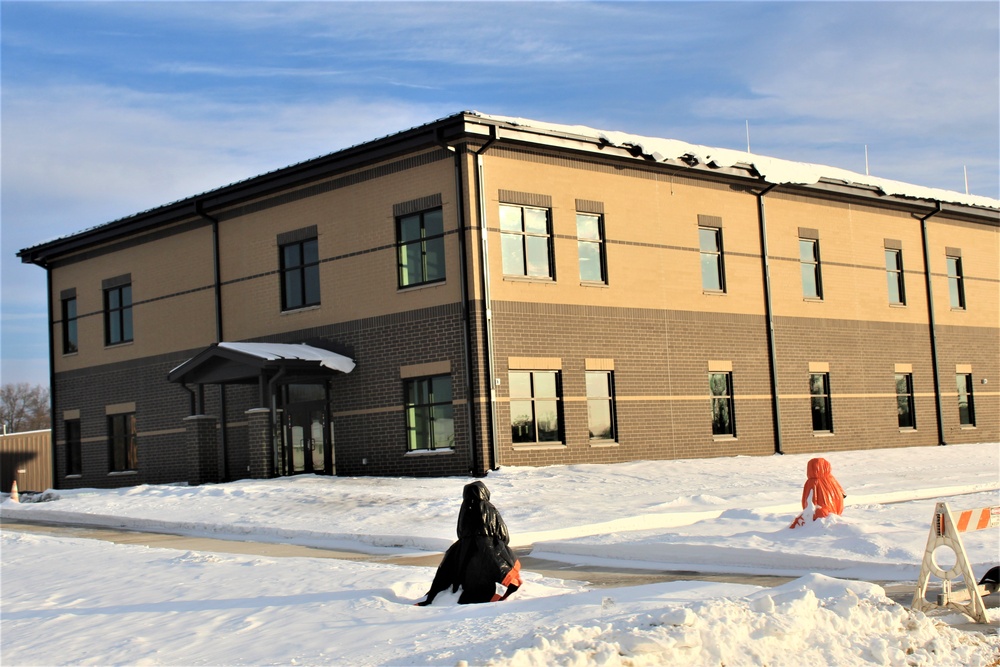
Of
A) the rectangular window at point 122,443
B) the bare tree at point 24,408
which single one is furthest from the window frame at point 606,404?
Answer: the bare tree at point 24,408

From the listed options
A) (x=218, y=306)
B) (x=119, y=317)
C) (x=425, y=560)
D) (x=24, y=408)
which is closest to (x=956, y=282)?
(x=218, y=306)

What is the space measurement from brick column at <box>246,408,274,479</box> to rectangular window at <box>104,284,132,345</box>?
9.37 m

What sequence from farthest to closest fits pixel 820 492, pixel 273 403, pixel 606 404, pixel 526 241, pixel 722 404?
pixel 722 404 → pixel 606 404 → pixel 273 403 → pixel 526 241 → pixel 820 492

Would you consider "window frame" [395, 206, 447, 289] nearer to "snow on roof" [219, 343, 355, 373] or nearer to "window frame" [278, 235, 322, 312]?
"snow on roof" [219, 343, 355, 373]

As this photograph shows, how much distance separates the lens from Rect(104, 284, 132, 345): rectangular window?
3256 centimetres

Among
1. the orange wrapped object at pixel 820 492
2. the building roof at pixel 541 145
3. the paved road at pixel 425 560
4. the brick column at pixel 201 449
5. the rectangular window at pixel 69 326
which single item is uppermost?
the building roof at pixel 541 145

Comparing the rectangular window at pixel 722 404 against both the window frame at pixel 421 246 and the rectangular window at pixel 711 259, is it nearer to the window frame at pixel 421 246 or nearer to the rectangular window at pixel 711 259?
the rectangular window at pixel 711 259

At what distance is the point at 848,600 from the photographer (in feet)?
26.9

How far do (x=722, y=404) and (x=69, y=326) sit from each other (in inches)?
812

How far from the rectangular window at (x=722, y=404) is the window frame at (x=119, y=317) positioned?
55.3 feet

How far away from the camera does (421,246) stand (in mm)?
24906

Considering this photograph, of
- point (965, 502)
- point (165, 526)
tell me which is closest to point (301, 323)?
point (165, 526)

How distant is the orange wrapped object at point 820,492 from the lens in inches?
542

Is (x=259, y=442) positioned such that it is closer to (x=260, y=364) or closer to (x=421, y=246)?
(x=260, y=364)
